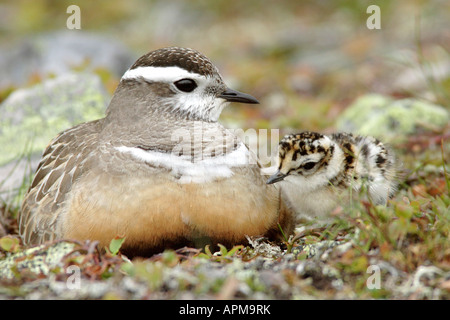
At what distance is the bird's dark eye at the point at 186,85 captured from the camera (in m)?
6.20

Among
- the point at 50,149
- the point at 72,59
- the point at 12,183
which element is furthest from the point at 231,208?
the point at 72,59

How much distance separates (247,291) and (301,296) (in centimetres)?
39

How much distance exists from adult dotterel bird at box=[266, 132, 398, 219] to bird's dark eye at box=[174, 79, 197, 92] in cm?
112

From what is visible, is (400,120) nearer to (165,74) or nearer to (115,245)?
(165,74)

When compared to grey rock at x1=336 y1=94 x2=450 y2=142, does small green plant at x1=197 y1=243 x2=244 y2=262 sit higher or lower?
lower

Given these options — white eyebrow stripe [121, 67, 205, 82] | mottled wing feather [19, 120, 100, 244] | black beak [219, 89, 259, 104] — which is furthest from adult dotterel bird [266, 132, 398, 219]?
mottled wing feather [19, 120, 100, 244]

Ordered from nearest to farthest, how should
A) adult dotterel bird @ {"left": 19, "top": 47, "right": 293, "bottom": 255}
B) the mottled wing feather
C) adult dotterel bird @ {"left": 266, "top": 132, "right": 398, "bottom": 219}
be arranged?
adult dotterel bird @ {"left": 19, "top": 47, "right": 293, "bottom": 255} → the mottled wing feather → adult dotterel bird @ {"left": 266, "top": 132, "right": 398, "bottom": 219}

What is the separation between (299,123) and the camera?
33.8 ft

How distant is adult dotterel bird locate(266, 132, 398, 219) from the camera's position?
635 cm

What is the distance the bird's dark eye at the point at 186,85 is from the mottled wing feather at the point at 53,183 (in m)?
1.04

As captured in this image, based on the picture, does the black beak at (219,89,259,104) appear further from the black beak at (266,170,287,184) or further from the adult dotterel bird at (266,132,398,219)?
the black beak at (266,170,287,184)

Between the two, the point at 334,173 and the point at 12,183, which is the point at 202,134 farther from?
the point at 12,183

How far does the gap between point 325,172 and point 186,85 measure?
1732 mm
